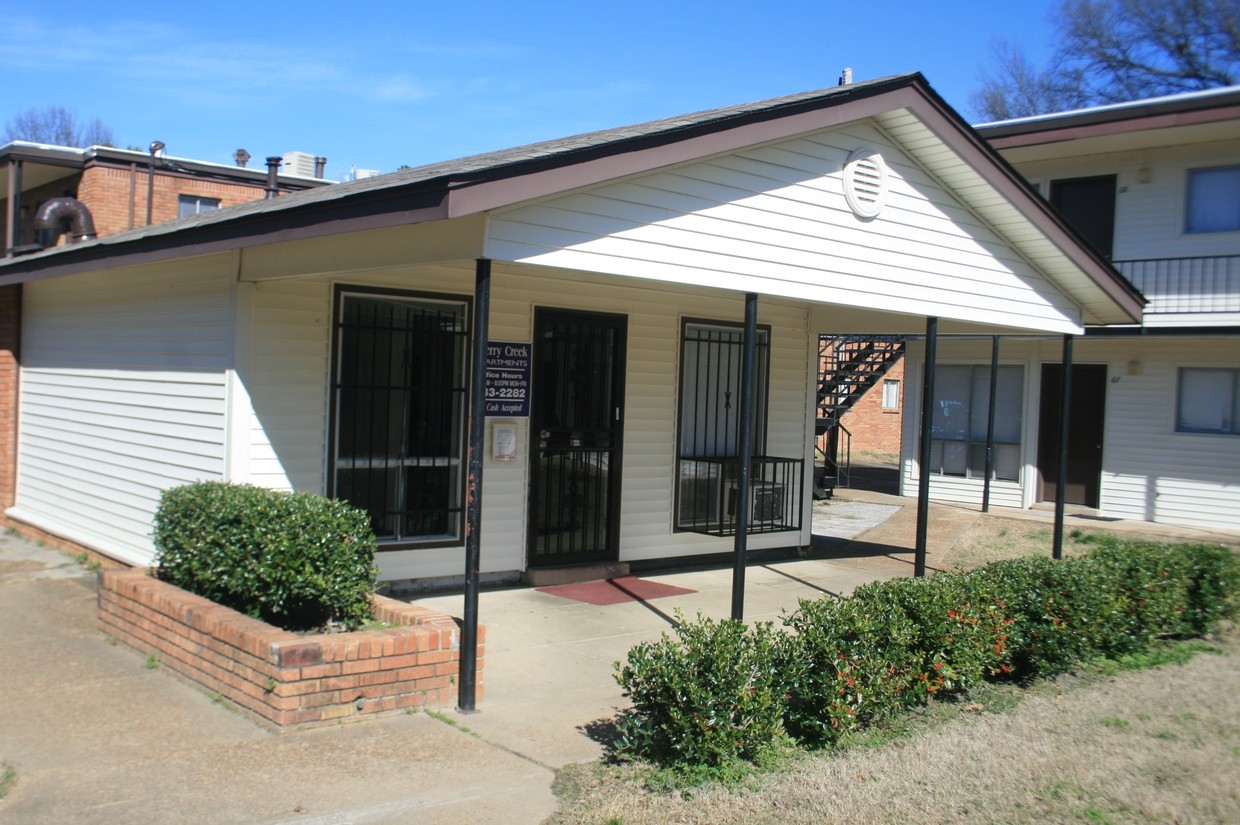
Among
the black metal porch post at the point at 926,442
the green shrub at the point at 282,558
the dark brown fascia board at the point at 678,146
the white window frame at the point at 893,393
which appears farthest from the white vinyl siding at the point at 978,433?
the green shrub at the point at 282,558

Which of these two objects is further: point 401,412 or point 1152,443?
point 1152,443

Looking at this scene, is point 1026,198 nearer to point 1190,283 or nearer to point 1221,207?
point 1190,283

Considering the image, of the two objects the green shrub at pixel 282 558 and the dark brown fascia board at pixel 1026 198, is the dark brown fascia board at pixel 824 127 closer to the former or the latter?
the dark brown fascia board at pixel 1026 198

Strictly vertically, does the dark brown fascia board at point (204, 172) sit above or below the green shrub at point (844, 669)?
above

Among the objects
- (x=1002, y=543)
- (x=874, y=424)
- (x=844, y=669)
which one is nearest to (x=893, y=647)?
(x=844, y=669)

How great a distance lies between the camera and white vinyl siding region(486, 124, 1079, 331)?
634 centimetres

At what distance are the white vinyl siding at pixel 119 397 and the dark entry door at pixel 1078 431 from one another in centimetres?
1426

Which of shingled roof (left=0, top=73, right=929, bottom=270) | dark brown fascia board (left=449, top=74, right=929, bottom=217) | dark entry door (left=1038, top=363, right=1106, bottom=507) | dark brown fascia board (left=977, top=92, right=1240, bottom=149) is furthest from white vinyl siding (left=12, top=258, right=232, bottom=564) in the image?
dark entry door (left=1038, top=363, right=1106, bottom=507)

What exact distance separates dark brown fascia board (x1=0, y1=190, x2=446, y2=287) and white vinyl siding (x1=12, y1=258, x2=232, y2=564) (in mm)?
396

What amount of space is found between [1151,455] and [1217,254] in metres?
3.31

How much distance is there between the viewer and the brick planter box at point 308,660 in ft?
17.7

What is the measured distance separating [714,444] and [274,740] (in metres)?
6.38

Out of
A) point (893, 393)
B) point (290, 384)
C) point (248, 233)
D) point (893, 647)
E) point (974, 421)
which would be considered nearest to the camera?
point (893, 647)

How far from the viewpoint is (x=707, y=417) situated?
10.8 metres
